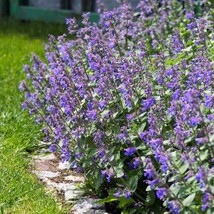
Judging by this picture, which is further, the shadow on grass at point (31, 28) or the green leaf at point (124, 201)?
the shadow on grass at point (31, 28)

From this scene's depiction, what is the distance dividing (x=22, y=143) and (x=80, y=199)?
1.07m

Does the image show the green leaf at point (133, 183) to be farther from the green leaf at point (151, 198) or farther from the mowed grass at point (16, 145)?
the mowed grass at point (16, 145)

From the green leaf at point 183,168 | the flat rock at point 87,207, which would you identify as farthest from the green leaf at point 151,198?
the green leaf at point 183,168

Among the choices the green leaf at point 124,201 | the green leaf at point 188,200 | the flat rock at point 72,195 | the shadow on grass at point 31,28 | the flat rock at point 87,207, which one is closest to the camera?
the green leaf at point 188,200

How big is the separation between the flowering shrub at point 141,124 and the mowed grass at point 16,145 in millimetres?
307

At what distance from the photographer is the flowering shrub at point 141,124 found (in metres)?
2.75

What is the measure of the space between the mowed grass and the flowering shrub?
0.31 m

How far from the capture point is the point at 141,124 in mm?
3354

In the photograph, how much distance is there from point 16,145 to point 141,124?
152 centimetres

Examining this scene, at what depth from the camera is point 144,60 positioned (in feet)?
14.0

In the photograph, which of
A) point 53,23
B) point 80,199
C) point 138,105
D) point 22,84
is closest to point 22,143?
point 22,84

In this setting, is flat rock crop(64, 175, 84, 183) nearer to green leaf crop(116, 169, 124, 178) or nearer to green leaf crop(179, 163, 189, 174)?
green leaf crop(116, 169, 124, 178)

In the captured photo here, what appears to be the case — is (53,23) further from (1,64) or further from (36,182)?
(36,182)

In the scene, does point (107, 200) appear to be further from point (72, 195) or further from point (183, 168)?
point (183, 168)
